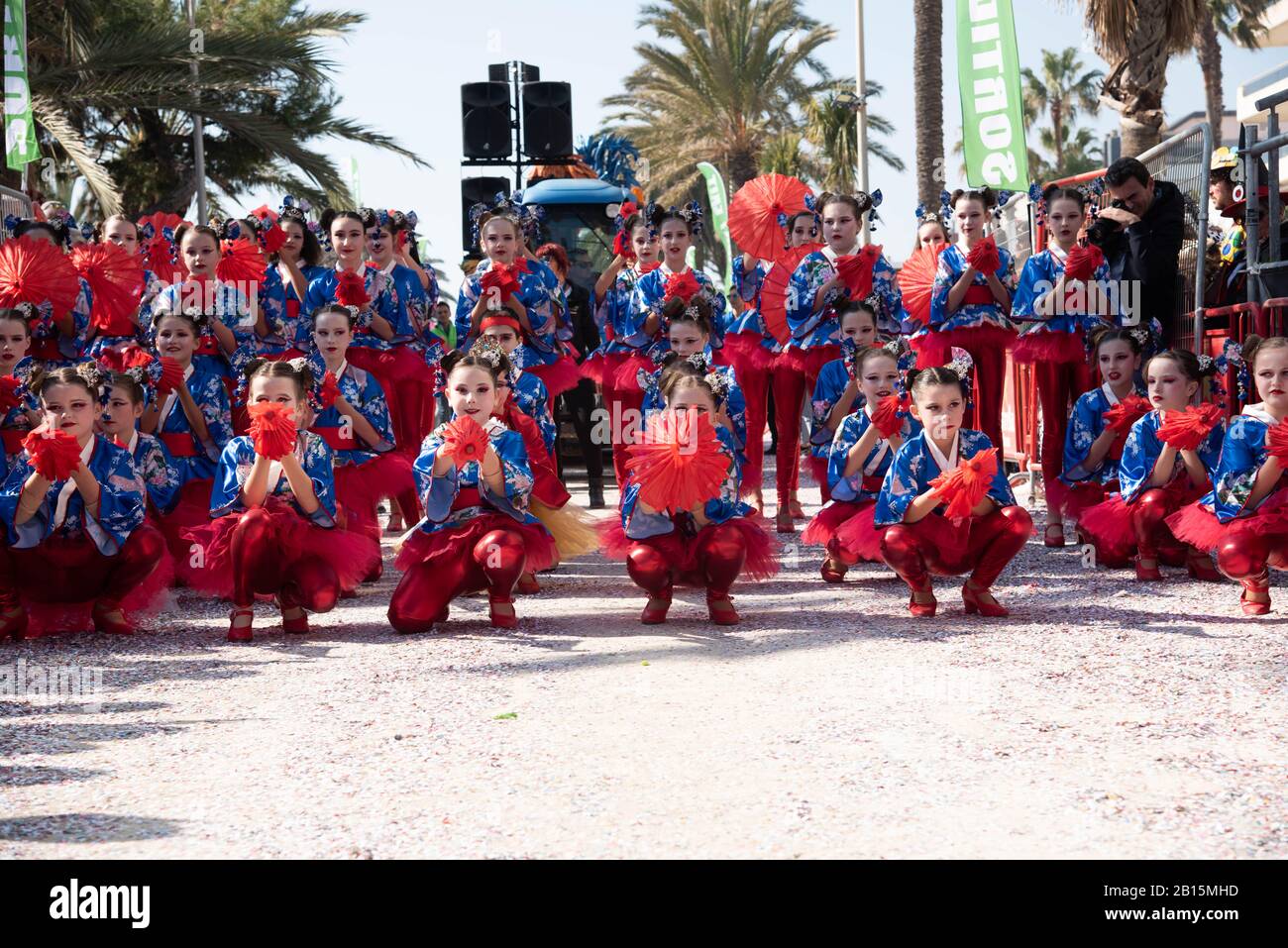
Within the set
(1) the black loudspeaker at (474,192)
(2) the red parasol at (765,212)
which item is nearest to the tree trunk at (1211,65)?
(1) the black loudspeaker at (474,192)

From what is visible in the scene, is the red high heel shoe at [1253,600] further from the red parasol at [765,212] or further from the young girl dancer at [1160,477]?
the red parasol at [765,212]

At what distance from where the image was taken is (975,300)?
8.32 metres

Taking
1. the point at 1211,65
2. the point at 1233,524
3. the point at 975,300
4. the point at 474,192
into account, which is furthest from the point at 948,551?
the point at 1211,65

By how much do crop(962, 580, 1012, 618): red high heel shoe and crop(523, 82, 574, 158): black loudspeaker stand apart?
764 cm

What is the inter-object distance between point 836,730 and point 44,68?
13.7m

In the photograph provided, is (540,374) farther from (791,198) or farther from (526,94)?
(526,94)

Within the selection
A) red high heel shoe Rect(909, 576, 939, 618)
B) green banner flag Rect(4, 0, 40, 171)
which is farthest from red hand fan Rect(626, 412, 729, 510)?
green banner flag Rect(4, 0, 40, 171)

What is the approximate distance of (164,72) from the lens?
1471 centimetres

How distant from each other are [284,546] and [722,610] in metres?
1.85

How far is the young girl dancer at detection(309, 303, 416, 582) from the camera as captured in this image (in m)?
7.42

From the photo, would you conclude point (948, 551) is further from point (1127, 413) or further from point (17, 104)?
point (17, 104)

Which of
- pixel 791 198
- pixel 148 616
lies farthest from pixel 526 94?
pixel 148 616

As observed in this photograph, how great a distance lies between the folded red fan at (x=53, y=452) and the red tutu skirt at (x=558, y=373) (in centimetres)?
289

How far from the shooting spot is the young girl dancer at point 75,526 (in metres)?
6.05
